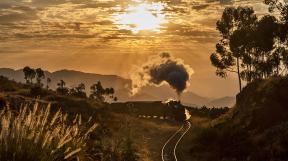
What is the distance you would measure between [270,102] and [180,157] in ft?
33.0

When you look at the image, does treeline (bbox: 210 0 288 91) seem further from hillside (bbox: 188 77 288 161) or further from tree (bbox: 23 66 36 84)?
tree (bbox: 23 66 36 84)

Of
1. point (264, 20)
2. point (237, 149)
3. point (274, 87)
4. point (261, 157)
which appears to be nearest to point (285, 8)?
point (264, 20)

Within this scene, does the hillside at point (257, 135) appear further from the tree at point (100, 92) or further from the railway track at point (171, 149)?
the tree at point (100, 92)

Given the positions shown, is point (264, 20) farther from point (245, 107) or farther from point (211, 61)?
point (245, 107)

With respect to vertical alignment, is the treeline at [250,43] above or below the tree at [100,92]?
above

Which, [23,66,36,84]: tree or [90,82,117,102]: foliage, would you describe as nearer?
[23,66,36,84]: tree

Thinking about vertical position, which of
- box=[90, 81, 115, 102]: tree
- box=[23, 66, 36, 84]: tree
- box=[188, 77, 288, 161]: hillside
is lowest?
box=[90, 81, 115, 102]: tree

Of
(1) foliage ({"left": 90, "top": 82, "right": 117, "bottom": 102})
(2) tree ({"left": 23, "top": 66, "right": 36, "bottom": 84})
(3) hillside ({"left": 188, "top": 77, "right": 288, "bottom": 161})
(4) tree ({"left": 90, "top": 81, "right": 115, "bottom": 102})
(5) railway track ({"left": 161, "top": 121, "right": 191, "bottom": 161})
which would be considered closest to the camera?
(3) hillside ({"left": 188, "top": 77, "right": 288, "bottom": 161})

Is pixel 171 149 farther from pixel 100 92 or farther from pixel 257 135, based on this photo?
pixel 100 92

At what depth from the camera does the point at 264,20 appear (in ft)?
237

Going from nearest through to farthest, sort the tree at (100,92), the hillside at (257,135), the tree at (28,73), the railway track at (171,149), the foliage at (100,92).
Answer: the hillside at (257,135) < the railway track at (171,149) < the tree at (28,73) < the tree at (100,92) < the foliage at (100,92)

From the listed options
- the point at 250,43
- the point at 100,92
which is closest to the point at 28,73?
the point at 100,92

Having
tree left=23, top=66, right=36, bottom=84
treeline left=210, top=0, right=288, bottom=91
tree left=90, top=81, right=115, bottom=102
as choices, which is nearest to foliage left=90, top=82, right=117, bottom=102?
tree left=90, top=81, right=115, bottom=102

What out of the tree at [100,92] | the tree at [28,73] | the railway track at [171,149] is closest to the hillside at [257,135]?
the railway track at [171,149]
